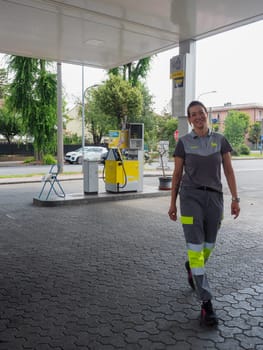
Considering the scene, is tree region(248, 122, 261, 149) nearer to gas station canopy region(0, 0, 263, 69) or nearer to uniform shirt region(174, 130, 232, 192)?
gas station canopy region(0, 0, 263, 69)

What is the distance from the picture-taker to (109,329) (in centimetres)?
303

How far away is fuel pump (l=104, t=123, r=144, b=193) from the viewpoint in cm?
1048

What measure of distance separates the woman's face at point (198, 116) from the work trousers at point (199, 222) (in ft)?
1.90

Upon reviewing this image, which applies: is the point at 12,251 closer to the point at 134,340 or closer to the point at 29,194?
the point at 134,340

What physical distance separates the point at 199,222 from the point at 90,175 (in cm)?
723

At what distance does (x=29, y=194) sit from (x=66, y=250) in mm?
6746

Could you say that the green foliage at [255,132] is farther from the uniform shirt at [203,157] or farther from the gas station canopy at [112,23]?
the uniform shirt at [203,157]

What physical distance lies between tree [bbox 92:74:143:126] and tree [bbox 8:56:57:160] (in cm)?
546

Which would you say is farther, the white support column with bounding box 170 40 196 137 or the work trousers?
the white support column with bounding box 170 40 196 137

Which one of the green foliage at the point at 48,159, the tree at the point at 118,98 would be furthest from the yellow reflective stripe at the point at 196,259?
the tree at the point at 118,98

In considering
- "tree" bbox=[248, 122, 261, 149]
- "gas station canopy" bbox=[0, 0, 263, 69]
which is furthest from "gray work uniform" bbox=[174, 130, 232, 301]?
"tree" bbox=[248, 122, 261, 149]

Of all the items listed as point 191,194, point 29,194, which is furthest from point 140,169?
point 191,194

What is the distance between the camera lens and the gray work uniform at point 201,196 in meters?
3.22

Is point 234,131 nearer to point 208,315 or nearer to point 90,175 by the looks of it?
point 90,175
